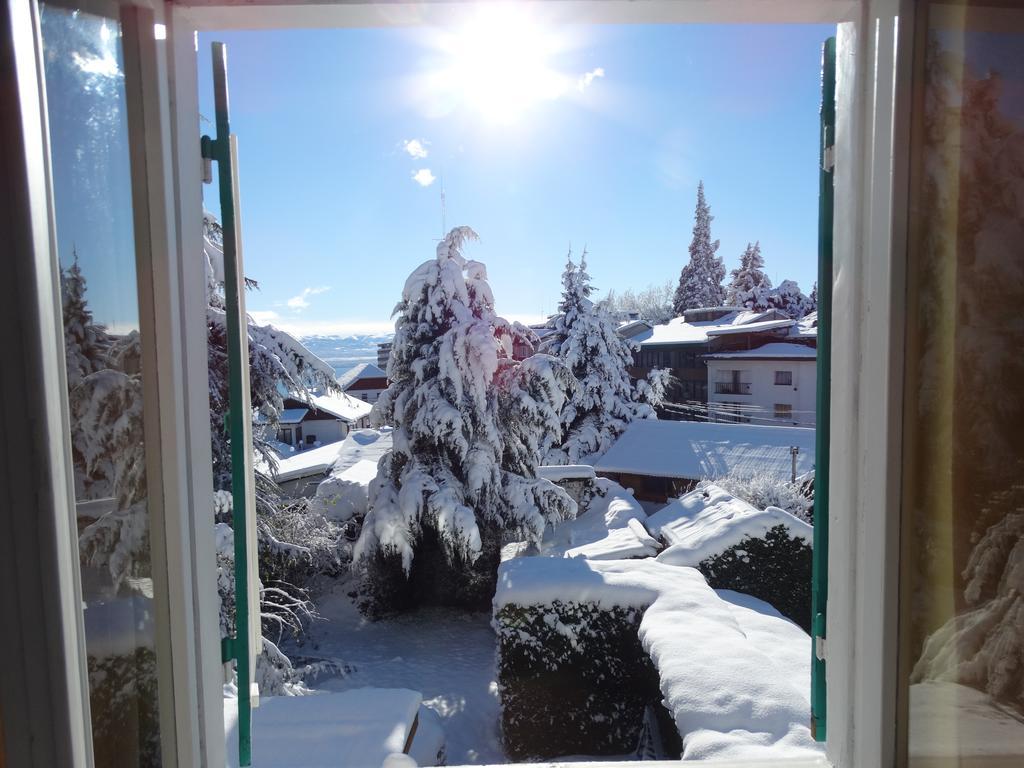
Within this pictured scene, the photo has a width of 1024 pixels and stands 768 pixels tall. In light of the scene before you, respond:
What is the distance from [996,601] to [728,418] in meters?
19.7

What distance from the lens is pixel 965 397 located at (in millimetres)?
992

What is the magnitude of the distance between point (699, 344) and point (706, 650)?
18.3 m

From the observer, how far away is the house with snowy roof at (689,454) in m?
13.2

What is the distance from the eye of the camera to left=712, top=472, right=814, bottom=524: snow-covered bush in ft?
33.0

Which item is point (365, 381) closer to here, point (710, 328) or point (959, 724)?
point (710, 328)

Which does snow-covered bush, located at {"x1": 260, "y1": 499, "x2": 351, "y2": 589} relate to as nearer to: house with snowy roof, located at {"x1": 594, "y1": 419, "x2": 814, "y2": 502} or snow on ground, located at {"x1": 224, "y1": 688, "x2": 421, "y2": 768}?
snow on ground, located at {"x1": 224, "y1": 688, "x2": 421, "y2": 768}

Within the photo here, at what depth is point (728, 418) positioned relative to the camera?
64.3 ft

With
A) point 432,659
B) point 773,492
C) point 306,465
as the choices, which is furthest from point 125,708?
point 306,465

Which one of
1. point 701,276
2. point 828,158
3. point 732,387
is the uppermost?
point 701,276

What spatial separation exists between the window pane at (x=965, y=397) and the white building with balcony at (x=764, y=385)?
17667 millimetres

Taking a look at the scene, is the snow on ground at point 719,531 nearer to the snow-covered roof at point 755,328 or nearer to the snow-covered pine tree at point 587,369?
the snow-covered pine tree at point 587,369

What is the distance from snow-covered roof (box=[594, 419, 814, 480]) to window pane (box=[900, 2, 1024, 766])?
12.3 meters

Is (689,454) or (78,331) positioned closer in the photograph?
(78,331)

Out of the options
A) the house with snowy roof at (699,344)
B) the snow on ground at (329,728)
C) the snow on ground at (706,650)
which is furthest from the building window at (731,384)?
the snow on ground at (329,728)
